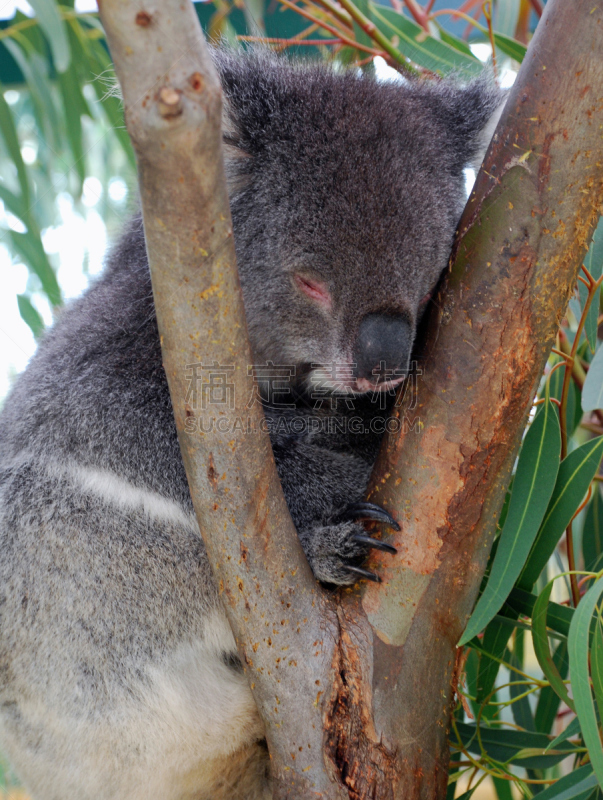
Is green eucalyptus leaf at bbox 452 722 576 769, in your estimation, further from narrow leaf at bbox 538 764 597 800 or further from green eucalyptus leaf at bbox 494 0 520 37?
green eucalyptus leaf at bbox 494 0 520 37

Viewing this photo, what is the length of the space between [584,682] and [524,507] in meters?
0.33

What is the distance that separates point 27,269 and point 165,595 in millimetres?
1735

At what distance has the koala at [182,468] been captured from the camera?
140 centimetres

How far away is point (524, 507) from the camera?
1.36m

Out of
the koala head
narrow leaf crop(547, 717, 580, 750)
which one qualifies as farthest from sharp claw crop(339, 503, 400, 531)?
narrow leaf crop(547, 717, 580, 750)

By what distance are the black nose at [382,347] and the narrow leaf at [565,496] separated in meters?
0.42

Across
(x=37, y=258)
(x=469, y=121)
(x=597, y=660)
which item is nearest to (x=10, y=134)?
(x=37, y=258)

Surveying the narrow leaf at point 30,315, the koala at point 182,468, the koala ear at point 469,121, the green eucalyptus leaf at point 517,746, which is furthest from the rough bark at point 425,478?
the narrow leaf at point 30,315

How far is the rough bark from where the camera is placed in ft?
3.65

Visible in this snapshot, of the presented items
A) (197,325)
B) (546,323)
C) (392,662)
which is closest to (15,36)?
(197,325)

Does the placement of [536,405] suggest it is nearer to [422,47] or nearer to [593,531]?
[593,531]

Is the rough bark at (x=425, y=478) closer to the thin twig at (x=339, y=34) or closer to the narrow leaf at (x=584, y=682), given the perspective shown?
the narrow leaf at (x=584, y=682)

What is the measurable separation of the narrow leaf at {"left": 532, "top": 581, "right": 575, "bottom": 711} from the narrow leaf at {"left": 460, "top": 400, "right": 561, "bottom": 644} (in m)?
0.09

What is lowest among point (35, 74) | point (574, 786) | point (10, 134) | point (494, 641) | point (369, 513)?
point (574, 786)
